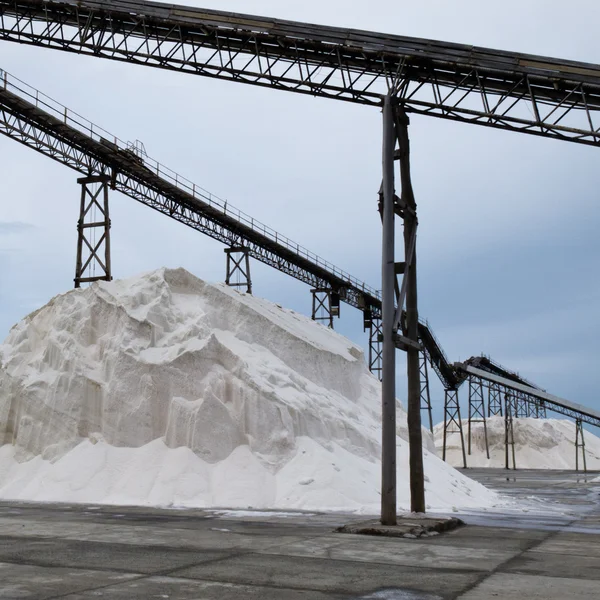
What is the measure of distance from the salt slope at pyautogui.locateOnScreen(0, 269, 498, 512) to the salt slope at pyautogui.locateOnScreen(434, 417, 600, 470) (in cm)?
4833

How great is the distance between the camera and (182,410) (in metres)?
17.3

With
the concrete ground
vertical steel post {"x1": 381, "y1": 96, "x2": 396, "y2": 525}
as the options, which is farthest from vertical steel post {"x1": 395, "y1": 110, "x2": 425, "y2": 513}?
the concrete ground

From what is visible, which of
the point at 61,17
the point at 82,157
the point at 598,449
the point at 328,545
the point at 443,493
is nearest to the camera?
the point at 328,545

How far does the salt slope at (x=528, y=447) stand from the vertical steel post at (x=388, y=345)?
55.5 metres

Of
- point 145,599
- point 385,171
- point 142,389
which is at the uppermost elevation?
point 385,171

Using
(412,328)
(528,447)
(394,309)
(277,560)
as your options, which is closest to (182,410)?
(412,328)

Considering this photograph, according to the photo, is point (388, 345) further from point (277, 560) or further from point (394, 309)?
point (277, 560)

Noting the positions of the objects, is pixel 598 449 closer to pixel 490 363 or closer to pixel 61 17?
pixel 490 363

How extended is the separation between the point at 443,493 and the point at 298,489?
148 inches

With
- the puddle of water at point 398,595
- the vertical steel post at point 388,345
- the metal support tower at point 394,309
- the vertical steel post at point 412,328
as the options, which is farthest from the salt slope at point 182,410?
the puddle of water at point 398,595

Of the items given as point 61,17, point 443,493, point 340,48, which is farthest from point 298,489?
point 61,17

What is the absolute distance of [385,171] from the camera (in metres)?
12.2

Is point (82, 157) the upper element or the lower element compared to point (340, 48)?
upper

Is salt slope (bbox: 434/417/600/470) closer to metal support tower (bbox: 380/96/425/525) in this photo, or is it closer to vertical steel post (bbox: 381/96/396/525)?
metal support tower (bbox: 380/96/425/525)
